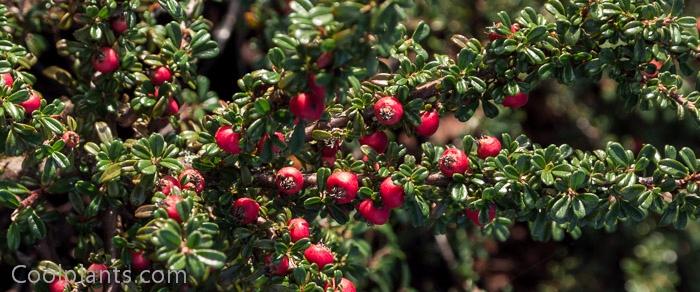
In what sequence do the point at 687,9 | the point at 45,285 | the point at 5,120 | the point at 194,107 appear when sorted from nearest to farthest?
the point at 5,120 → the point at 45,285 → the point at 194,107 → the point at 687,9

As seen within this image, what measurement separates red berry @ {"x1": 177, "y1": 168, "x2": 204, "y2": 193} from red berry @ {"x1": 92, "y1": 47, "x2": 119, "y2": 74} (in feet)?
1.64

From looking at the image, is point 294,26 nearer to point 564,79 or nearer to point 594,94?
point 564,79

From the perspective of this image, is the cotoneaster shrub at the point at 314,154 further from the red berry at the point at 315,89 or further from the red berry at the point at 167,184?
the red berry at the point at 315,89

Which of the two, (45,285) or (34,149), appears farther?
(45,285)

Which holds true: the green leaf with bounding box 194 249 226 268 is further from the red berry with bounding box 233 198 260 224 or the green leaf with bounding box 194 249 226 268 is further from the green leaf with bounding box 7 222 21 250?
the green leaf with bounding box 7 222 21 250

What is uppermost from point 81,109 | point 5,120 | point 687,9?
point 5,120

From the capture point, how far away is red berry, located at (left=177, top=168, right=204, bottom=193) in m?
2.21

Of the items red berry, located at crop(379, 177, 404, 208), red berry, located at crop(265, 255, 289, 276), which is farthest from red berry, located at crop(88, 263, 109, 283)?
red berry, located at crop(379, 177, 404, 208)

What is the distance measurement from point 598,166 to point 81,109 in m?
1.66

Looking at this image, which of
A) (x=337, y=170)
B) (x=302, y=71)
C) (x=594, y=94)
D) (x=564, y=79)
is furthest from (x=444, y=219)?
(x=594, y=94)

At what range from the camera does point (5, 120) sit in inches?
85.0

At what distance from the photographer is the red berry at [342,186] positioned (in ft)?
7.34

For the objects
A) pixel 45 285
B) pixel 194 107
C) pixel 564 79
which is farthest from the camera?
pixel 194 107

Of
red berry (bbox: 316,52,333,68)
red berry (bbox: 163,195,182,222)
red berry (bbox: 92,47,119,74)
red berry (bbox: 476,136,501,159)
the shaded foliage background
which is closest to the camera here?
red berry (bbox: 316,52,333,68)
